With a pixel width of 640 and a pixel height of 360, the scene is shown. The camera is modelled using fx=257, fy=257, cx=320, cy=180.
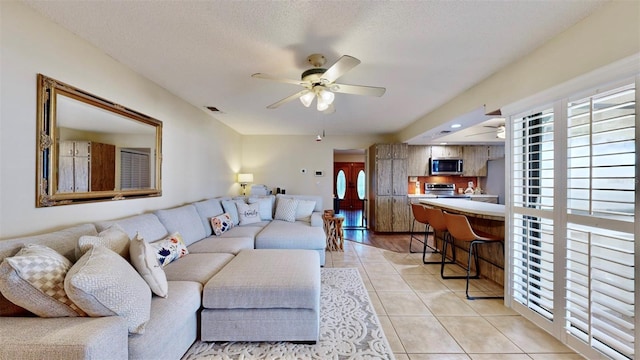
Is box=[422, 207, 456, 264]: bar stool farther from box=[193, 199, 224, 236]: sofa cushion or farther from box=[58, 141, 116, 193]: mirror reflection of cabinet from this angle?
box=[58, 141, 116, 193]: mirror reflection of cabinet

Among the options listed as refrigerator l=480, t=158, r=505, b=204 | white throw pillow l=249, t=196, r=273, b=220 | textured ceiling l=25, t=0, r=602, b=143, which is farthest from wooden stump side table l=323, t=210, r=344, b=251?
refrigerator l=480, t=158, r=505, b=204

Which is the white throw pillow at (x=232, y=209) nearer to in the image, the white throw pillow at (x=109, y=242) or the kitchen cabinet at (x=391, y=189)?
the white throw pillow at (x=109, y=242)

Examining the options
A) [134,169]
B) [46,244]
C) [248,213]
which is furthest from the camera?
[248,213]

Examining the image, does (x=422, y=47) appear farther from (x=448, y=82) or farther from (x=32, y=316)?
(x=32, y=316)

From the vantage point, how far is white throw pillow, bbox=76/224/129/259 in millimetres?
1509

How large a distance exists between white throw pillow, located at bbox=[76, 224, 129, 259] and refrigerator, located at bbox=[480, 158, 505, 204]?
6.74 metres

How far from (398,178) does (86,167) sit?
518 centimetres

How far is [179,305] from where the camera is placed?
63.8 inches

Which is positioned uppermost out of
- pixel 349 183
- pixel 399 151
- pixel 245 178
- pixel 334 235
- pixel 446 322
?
pixel 399 151

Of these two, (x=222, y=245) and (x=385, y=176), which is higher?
(x=385, y=176)

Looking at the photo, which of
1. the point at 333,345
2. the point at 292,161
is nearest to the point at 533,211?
the point at 333,345

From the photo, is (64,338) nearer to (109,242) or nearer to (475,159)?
(109,242)

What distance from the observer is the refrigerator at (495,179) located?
5.78 m

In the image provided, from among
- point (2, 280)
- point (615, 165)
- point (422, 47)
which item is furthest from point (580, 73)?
point (2, 280)
